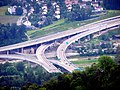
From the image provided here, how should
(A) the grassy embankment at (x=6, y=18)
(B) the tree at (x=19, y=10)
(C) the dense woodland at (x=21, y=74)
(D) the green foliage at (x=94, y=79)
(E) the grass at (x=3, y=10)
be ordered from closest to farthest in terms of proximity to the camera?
(D) the green foliage at (x=94, y=79) → (C) the dense woodland at (x=21, y=74) → (A) the grassy embankment at (x=6, y=18) → (E) the grass at (x=3, y=10) → (B) the tree at (x=19, y=10)

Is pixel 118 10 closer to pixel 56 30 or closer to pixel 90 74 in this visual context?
pixel 56 30

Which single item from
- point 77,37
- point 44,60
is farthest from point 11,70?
Answer: point 77,37

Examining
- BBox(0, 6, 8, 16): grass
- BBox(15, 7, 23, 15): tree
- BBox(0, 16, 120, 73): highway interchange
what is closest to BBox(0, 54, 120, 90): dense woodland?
BBox(0, 16, 120, 73): highway interchange

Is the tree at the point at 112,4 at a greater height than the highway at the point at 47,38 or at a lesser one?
greater

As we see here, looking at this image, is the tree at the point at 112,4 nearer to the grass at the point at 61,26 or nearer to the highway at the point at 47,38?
the grass at the point at 61,26

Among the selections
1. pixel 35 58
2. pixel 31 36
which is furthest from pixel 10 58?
pixel 31 36

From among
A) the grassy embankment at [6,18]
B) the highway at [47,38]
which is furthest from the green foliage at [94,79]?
the grassy embankment at [6,18]
